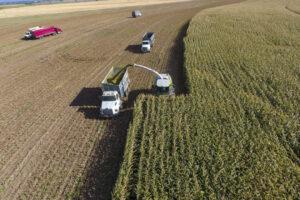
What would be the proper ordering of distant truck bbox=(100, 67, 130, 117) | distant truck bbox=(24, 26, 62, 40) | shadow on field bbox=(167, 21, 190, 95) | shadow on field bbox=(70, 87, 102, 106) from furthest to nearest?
1. distant truck bbox=(24, 26, 62, 40)
2. shadow on field bbox=(167, 21, 190, 95)
3. shadow on field bbox=(70, 87, 102, 106)
4. distant truck bbox=(100, 67, 130, 117)

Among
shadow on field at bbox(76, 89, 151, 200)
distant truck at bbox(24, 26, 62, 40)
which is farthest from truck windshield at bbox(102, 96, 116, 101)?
distant truck at bbox(24, 26, 62, 40)

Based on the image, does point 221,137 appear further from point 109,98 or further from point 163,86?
point 109,98

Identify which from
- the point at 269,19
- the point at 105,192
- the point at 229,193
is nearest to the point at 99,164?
the point at 105,192

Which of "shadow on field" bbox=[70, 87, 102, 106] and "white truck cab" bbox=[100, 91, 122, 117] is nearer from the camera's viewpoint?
"white truck cab" bbox=[100, 91, 122, 117]

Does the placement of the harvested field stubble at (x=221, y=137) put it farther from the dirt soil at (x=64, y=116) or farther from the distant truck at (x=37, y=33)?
the distant truck at (x=37, y=33)

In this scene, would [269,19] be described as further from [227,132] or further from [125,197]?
[125,197]

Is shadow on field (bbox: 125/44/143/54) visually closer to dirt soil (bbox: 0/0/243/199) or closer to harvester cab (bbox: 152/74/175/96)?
dirt soil (bbox: 0/0/243/199)

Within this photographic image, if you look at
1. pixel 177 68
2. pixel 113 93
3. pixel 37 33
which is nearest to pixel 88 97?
pixel 113 93
